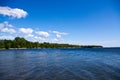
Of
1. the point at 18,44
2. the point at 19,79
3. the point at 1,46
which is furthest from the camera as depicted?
the point at 18,44

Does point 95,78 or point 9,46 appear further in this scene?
point 9,46

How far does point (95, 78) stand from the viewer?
53.9ft

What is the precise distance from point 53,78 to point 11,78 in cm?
393

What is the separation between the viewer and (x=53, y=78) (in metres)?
16.5

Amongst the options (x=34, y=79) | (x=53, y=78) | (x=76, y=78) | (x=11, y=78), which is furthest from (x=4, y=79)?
(x=76, y=78)

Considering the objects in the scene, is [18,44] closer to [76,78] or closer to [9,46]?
[9,46]

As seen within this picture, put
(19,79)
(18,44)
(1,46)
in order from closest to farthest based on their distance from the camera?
(19,79) < (1,46) < (18,44)

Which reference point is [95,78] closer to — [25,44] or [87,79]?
[87,79]

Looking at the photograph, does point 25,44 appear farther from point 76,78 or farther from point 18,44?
point 76,78

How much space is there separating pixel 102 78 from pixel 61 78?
3.86 m

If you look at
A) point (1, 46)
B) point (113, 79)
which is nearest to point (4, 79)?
point (113, 79)

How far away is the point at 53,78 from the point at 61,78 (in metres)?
0.76

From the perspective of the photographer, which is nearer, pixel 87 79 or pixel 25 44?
pixel 87 79

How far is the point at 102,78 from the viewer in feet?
54.1
